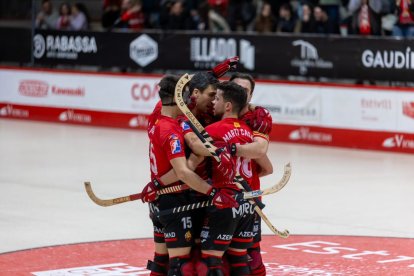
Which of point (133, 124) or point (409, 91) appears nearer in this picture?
point (409, 91)

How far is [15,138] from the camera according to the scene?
21141mm

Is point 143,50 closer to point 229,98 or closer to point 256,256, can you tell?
point 256,256

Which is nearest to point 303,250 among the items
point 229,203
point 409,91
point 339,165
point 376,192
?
point 229,203

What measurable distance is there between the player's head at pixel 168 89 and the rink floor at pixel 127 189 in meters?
3.58

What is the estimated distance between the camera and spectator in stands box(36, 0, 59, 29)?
25547 millimetres

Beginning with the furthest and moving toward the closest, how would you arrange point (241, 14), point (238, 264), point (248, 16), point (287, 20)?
point (241, 14), point (248, 16), point (287, 20), point (238, 264)

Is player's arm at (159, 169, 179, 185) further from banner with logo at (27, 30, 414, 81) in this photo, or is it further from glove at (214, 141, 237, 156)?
banner with logo at (27, 30, 414, 81)

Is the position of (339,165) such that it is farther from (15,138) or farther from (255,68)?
(15,138)

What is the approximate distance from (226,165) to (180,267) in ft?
2.84

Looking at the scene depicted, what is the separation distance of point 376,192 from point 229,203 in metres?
7.57

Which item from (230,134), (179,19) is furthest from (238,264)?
(179,19)

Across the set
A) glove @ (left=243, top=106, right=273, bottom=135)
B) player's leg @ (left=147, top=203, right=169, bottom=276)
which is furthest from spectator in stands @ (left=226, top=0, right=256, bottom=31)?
player's leg @ (left=147, top=203, right=169, bottom=276)

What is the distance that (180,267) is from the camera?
784cm

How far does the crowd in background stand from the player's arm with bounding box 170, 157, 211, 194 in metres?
12.9
